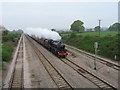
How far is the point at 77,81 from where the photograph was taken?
1188 cm

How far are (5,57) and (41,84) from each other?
34.3 ft

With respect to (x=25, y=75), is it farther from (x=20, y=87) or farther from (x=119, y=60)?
(x=119, y=60)

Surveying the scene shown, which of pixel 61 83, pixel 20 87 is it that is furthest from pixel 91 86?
pixel 20 87

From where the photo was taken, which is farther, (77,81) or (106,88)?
(77,81)

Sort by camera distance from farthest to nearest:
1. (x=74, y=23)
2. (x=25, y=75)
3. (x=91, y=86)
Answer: (x=74, y=23) → (x=25, y=75) → (x=91, y=86)

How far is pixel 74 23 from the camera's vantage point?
96938 millimetres

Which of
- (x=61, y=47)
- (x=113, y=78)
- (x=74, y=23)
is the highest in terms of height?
(x=74, y=23)

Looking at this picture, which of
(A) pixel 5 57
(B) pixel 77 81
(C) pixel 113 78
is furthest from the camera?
(A) pixel 5 57

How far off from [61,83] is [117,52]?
42.9 feet

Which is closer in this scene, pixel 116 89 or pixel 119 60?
pixel 116 89

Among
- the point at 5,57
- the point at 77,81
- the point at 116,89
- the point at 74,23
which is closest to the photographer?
the point at 116,89

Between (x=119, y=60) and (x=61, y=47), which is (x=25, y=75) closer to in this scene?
(x=61, y=47)

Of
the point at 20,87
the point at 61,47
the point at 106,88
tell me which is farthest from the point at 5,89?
the point at 61,47

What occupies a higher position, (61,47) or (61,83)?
(61,47)
